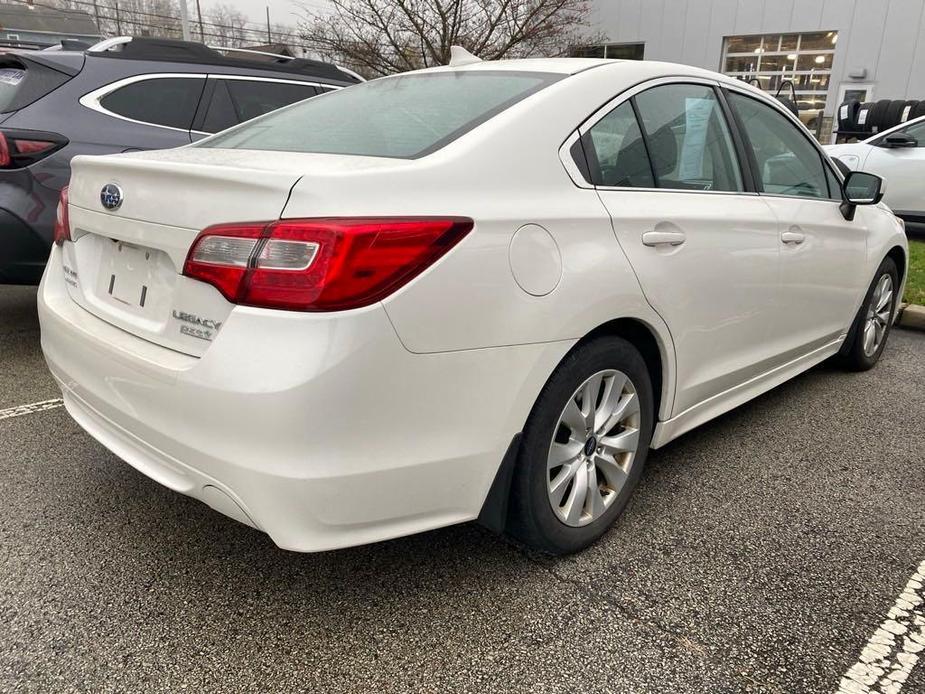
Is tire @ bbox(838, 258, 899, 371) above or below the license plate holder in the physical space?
below

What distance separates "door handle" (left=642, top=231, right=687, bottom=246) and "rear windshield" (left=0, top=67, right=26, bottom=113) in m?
3.51

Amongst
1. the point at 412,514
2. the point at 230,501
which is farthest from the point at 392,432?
the point at 230,501

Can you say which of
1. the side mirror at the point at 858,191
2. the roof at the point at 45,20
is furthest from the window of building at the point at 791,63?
the roof at the point at 45,20

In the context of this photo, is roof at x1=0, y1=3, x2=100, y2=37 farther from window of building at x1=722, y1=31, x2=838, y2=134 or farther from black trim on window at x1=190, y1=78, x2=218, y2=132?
black trim on window at x1=190, y1=78, x2=218, y2=132

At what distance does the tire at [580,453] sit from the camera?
6.67 feet

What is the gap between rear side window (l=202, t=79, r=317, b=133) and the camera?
4590mm

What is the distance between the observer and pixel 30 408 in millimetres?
3355

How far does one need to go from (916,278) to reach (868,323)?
2678 mm

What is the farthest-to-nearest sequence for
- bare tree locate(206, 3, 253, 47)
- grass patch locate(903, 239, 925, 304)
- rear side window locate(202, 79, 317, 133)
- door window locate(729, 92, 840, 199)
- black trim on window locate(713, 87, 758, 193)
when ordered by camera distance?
bare tree locate(206, 3, 253, 47) < grass patch locate(903, 239, 925, 304) < rear side window locate(202, 79, 317, 133) < door window locate(729, 92, 840, 199) < black trim on window locate(713, 87, 758, 193)

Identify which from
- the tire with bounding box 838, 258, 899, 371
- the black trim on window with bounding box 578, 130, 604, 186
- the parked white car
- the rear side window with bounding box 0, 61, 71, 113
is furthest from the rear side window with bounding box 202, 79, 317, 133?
the parked white car

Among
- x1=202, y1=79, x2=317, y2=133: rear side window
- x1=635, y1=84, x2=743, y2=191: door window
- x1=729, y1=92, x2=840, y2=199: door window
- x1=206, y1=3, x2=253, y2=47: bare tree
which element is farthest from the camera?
x1=206, y1=3, x2=253, y2=47: bare tree

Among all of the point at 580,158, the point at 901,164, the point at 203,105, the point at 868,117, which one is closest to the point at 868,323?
the point at 580,158

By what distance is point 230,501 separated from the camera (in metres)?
1.75

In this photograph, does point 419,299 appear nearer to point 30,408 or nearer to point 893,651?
point 893,651
